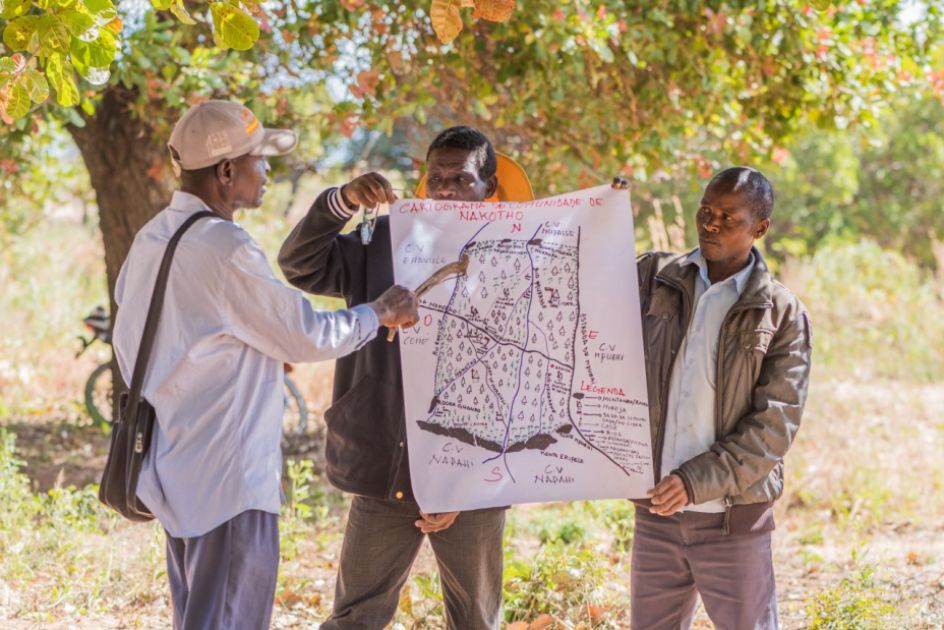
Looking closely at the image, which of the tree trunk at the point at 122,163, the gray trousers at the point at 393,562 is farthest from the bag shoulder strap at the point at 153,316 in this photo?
the tree trunk at the point at 122,163

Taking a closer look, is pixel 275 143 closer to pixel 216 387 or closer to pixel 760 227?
pixel 216 387

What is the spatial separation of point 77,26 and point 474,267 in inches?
52.4

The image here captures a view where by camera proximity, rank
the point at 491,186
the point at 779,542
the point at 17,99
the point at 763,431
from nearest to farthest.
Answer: the point at 17,99, the point at 763,431, the point at 491,186, the point at 779,542

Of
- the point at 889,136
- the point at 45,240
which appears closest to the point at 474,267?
the point at 45,240

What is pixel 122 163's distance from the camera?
6598mm

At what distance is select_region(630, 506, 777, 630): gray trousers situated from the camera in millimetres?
3051

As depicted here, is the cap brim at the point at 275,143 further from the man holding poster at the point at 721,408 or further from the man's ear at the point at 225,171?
the man holding poster at the point at 721,408

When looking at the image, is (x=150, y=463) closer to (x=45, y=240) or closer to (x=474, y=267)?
(x=474, y=267)

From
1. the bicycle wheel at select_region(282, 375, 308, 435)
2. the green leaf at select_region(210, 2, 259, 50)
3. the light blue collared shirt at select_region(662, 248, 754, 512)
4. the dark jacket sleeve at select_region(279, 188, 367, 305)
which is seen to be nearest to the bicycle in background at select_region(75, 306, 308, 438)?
the bicycle wheel at select_region(282, 375, 308, 435)

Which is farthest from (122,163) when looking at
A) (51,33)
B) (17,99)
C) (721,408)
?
(721,408)

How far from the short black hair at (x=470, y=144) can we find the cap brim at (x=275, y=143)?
17.6 inches

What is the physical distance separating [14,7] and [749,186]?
81.5 inches

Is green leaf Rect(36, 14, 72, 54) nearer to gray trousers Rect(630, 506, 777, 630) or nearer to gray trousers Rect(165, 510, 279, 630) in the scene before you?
gray trousers Rect(165, 510, 279, 630)

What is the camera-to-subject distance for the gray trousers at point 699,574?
3051 millimetres
